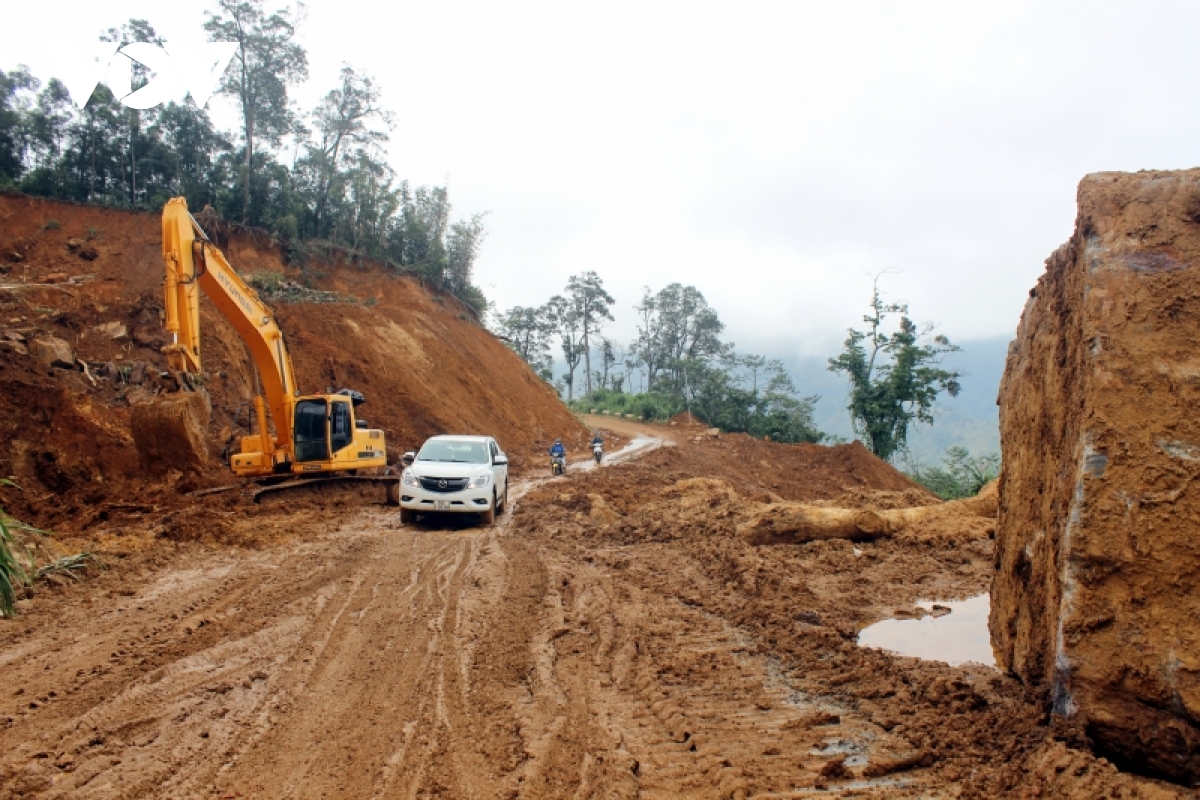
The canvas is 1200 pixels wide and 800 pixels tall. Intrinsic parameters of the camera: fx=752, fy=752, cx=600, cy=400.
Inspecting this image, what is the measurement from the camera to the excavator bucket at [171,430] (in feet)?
40.9

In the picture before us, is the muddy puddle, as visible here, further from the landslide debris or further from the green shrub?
the green shrub

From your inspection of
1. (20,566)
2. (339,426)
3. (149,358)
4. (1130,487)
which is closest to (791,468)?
(339,426)

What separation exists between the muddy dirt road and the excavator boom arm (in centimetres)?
439

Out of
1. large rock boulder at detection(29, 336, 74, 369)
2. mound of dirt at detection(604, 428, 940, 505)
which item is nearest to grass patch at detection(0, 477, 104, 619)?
large rock boulder at detection(29, 336, 74, 369)

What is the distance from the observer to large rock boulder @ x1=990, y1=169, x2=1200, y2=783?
353 centimetres

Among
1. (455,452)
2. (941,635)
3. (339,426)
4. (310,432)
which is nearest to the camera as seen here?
(941,635)

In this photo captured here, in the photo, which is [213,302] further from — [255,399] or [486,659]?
[486,659]

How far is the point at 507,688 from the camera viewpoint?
207 inches

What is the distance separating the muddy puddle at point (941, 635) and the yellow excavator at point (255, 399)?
1117 cm

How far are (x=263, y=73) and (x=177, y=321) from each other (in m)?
28.5

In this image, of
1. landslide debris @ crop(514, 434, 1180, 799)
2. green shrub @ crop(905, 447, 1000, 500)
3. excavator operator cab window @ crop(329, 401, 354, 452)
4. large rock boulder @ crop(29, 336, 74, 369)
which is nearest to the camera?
landslide debris @ crop(514, 434, 1180, 799)

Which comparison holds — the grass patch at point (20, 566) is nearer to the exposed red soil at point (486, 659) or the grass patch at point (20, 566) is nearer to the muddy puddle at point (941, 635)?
the exposed red soil at point (486, 659)

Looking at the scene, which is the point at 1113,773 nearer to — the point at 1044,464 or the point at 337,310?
the point at 1044,464

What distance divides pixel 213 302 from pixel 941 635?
13189 mm
